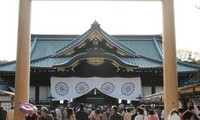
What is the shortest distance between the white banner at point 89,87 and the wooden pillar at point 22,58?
11014mm

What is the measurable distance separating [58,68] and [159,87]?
6325 mm

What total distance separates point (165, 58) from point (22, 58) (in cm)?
442

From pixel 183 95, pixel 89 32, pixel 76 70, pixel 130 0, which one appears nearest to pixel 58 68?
pixel 76 70

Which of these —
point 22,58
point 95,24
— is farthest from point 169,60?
point 95,24

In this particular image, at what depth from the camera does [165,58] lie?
1209 centimetres

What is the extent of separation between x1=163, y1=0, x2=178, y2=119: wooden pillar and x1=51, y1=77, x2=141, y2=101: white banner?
11.1m

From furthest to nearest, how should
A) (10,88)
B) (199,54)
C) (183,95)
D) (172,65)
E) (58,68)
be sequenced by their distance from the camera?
1. (199,54)
2. (10,88)
3. (58,68)
4. (183,95)
5. (172,65)

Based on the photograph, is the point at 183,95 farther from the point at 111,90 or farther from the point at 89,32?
the point at 89,32

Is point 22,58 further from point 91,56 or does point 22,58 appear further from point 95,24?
point 95,24

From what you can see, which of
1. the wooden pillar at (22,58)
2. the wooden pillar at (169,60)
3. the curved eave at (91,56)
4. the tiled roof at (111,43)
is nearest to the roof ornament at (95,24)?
the tiled roof at (111,43)

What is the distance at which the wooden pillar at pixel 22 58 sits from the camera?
38.7 ft

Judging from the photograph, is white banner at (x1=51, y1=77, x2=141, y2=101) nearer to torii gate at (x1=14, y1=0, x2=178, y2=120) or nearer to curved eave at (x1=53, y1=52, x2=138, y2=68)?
curved eave at (x1=53, y1=52, x2=138, y2=68)

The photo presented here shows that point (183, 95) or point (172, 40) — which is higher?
point (172, 40)

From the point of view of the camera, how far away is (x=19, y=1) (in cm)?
1222
